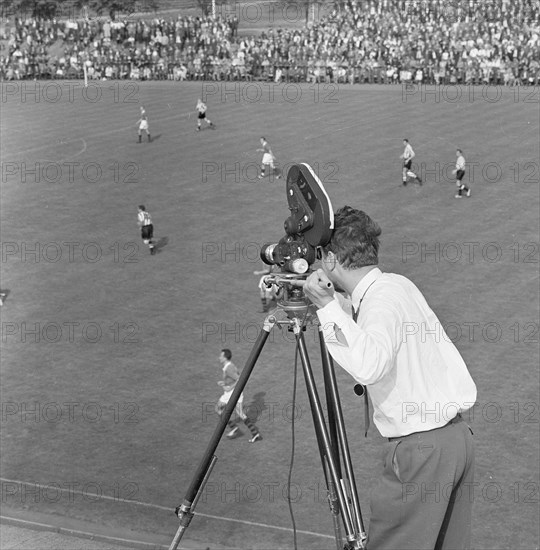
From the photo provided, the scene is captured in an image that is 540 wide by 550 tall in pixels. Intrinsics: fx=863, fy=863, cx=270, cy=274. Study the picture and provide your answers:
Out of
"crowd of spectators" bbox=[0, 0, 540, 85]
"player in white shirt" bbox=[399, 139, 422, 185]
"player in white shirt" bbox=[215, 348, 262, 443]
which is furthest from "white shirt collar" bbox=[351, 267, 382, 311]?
"crowd of spectators" bbox=[0, 0, 540, 85]

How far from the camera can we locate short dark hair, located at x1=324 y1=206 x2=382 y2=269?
4676mm

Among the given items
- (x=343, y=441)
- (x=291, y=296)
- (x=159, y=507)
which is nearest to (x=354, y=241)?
(x=291, y=296)

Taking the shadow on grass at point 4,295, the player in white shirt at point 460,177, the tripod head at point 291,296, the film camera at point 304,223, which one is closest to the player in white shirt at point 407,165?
the player in white shirt at point 460,177

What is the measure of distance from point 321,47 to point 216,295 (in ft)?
116

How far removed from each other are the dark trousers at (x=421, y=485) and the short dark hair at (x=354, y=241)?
3.22ft

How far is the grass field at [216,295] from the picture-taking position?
12219 millimetres

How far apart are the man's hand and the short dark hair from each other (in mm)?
191

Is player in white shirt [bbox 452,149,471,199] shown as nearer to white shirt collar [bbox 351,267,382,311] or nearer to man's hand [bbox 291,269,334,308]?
white shirt collar [bbox 351,267,382,311]

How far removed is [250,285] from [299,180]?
634 inches

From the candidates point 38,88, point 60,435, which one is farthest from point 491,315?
point 38,88

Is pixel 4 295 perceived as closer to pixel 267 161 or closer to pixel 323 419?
pixel 267 161

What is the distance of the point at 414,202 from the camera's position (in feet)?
90.9

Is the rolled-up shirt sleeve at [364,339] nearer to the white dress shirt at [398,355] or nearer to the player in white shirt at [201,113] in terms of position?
the white dress shirt at [398,355]

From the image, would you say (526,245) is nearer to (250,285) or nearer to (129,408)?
(250,285)
